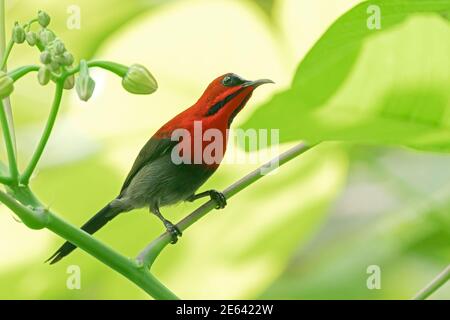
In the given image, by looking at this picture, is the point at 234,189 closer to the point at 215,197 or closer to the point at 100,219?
the point at 215,197

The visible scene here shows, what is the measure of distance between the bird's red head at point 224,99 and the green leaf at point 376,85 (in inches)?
15.9

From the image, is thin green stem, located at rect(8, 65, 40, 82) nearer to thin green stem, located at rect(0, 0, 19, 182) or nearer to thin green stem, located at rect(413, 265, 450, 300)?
thin green stem, located at rect(0, 0, 19, 182)

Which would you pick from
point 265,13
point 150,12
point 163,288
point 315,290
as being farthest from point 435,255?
point 163,288

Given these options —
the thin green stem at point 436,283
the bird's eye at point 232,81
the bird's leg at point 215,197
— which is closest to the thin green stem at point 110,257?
the bird's leg at point 215,197

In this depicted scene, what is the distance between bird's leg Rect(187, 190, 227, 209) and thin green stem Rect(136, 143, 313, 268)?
0.07ft

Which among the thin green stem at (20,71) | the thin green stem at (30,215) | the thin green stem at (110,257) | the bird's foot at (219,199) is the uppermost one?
the thin green stem at (20,71)

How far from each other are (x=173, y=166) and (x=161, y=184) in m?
0.04

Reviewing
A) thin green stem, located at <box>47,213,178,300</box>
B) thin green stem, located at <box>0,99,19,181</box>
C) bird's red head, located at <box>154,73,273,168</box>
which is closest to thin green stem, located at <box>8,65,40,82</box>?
thin green stem, located at <box>0,99,19,181</box>

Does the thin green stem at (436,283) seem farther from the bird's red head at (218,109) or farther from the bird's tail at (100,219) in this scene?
the bird's tail at (100,219)

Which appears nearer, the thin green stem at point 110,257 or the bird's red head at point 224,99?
the thin green stem at point 110,257

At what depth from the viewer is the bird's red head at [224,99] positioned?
42.9 inches

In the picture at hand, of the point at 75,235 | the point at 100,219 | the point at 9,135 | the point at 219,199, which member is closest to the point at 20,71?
the point at 9,135
